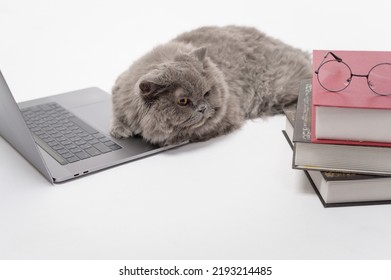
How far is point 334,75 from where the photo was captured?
1.42m

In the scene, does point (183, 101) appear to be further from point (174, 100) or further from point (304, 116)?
point (304, 116)

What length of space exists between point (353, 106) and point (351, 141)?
114mm

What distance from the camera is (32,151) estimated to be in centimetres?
151

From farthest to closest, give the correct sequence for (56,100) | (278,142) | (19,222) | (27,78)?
(27,78)
(56,100)
(278,142)
(19,222)

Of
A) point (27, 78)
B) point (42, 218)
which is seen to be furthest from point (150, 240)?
point (27, 78)

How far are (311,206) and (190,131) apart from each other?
58cm

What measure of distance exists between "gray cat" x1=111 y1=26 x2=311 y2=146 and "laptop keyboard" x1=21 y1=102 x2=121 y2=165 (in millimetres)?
100

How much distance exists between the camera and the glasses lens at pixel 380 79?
1.34 meters

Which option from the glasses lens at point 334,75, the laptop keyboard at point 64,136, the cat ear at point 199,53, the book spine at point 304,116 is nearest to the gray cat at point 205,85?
the cat ear at point 199,53

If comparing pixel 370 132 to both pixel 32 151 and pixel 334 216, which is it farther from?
pixel 32 151

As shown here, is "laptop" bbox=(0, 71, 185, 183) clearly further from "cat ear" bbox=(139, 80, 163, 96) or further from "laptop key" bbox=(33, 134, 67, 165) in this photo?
"cat ear" bbox=(139, 80, 163, 96)

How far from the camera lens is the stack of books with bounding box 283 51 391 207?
1300 mm

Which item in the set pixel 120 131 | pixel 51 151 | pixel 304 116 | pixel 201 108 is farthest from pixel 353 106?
pixel 51 151

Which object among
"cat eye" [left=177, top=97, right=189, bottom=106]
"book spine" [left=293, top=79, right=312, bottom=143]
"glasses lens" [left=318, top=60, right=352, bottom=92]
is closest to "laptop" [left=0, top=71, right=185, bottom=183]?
"cat eye" [left=177, top=97, right=189, bottom=106]
